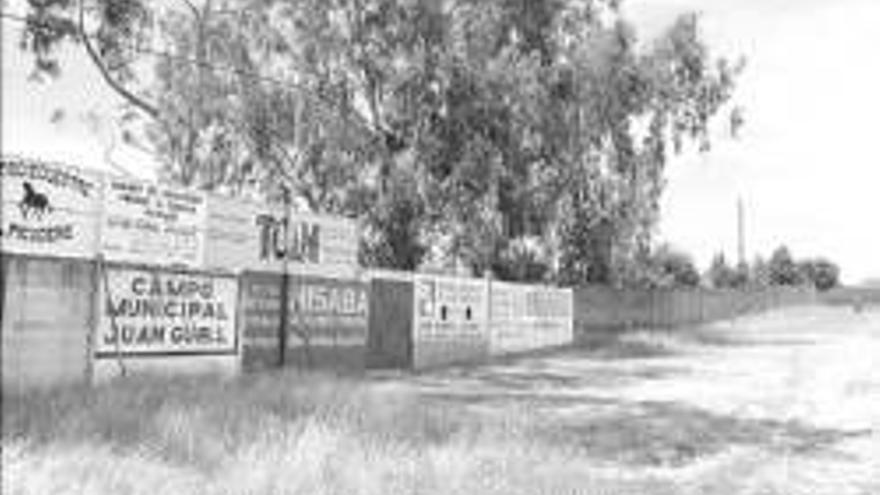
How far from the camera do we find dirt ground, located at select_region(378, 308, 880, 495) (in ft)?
52.0

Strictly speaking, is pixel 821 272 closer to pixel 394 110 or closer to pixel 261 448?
pixel 394 110

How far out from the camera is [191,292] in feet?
74.7

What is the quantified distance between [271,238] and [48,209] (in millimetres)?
7663

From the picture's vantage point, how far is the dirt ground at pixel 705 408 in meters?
15.9

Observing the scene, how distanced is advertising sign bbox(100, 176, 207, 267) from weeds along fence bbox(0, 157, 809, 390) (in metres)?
0.02

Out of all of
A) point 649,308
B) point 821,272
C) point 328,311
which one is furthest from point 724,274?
point 328,311

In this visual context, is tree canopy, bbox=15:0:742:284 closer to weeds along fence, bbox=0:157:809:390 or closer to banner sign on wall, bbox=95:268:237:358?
weeds along fence, bbox=0:157:809:390

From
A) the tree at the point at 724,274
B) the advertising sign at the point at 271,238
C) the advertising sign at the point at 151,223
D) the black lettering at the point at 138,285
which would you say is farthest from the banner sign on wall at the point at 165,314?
the tree at the point at 724,274

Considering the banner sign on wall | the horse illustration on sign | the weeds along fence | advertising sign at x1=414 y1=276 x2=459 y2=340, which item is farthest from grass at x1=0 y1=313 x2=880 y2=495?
advertising sign at x1=414 y1=276 x2=459 y2=340

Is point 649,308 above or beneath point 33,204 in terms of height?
beneath

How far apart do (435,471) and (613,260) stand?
37.7 m

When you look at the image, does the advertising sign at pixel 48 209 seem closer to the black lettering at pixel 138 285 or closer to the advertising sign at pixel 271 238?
the black lettering at pixel 138 285

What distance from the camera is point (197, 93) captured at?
42500mm

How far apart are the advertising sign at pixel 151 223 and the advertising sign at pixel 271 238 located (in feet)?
4.33
